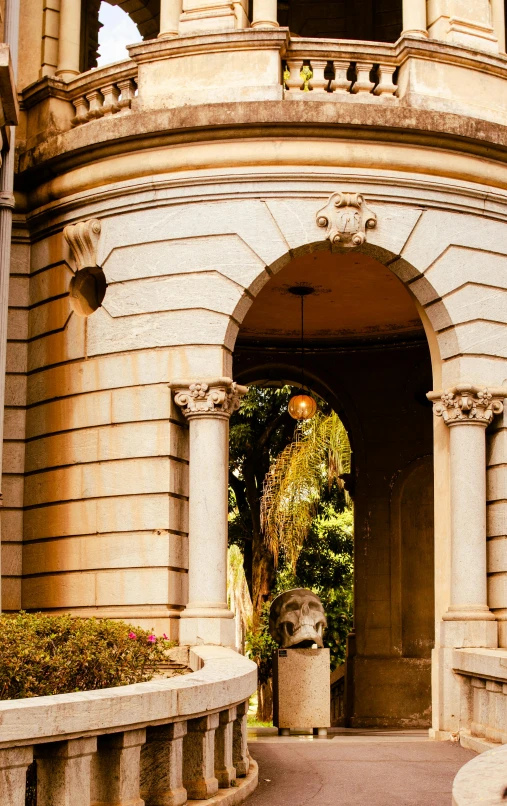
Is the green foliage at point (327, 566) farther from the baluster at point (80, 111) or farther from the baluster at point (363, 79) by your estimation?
the baluster at point (363, 79)

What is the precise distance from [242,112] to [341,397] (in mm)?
9739

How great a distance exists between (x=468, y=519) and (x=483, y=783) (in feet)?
31.5

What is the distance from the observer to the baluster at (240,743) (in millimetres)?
10188

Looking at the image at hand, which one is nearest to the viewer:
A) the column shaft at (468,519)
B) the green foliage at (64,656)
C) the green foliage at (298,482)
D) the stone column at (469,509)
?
the green foliage at (64,656)

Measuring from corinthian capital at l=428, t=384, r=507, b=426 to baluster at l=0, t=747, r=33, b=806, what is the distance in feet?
32.2

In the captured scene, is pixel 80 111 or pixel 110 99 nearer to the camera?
pixel 110 99

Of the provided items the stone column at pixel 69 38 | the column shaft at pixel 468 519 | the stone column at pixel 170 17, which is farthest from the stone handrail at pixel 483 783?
the stone column at pixel 69 38

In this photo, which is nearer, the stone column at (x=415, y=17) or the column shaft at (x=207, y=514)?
the column shaft at (x=207, y=514)

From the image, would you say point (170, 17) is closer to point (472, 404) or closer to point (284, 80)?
point (284, 80)

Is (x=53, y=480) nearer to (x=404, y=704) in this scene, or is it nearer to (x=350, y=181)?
(x=350, y=181)

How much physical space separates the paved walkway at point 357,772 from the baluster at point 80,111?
27.7 ft

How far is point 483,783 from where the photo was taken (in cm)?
600

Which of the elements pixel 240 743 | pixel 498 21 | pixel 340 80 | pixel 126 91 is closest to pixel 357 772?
pixel 240 743

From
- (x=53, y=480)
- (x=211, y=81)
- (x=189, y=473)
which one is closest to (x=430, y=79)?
(x=211, y=81)
